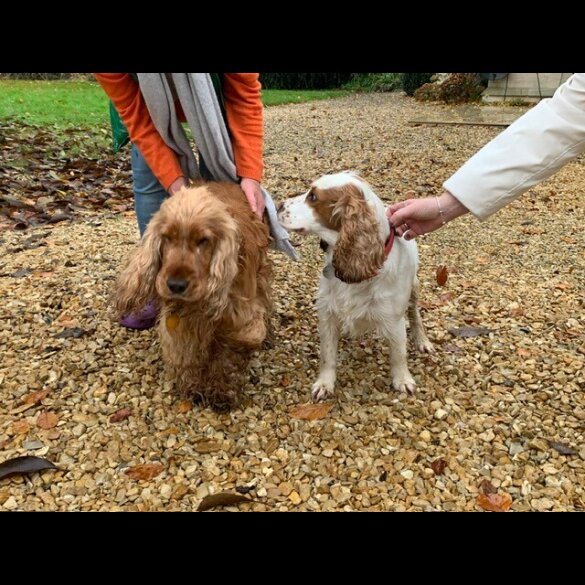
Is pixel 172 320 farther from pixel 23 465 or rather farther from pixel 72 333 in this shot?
pixel 72 333

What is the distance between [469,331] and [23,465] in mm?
2983

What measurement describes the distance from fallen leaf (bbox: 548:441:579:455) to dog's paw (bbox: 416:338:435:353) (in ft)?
3.43

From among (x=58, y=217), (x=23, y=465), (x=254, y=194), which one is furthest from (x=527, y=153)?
(x=58, y=217)

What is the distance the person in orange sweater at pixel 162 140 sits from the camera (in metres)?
3.53

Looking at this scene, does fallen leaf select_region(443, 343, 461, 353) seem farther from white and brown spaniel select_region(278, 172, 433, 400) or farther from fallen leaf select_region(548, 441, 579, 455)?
fallen leaf select_region(548, 441, 579, 455)

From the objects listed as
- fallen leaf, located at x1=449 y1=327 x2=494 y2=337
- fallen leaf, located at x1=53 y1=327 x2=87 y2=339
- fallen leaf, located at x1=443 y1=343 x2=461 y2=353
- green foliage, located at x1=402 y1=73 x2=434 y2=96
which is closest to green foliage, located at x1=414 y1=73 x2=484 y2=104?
green foliage, located at x1=402 y1=73 x2=434 y2=96

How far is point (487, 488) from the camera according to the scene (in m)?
2.80

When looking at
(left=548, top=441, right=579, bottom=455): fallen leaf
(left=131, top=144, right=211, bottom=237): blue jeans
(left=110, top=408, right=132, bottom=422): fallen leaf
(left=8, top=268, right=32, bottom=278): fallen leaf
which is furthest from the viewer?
(left=8, top=268, right=32, bottom=278): fallen leaf

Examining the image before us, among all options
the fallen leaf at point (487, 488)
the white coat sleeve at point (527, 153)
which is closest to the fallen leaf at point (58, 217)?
the white coat sleeve at point (527, 153)

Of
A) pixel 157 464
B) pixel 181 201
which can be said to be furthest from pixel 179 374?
pixel 181 201

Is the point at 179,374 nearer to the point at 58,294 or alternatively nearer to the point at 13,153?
the point at 58,294

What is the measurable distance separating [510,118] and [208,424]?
11710 millimetres

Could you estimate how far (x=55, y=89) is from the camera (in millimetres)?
20750

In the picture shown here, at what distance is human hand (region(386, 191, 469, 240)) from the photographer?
9.10ft
